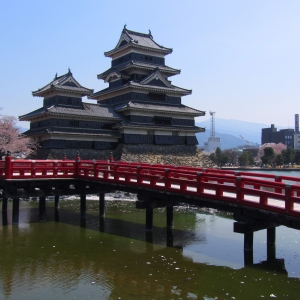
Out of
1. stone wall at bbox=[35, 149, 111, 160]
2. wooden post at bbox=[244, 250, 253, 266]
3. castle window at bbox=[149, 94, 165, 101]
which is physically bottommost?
wooden post at bbox=[244, 250, 253, 266]

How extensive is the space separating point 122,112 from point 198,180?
2916cm

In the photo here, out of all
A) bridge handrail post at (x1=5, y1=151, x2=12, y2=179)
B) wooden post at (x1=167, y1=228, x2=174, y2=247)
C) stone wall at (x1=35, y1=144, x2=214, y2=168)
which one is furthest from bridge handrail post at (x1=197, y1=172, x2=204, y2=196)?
stone wall at (x1=35, y1=144, x2=214, y2=168)

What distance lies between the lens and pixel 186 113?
151 ft

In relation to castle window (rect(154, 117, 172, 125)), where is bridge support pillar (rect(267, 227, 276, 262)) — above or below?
below

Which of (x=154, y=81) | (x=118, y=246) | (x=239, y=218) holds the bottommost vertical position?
(x=118, y=246)

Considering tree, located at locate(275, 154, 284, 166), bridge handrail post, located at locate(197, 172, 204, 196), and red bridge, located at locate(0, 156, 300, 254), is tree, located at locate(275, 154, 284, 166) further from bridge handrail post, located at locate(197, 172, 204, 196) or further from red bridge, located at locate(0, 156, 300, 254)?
bridge handrail post, located at locate(197, 172, 204, 196)

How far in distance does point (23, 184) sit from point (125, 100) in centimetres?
A: 2458

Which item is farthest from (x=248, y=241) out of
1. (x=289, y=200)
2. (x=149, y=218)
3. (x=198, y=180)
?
(x=149, y=218)

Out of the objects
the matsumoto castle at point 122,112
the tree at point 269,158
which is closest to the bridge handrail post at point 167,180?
the matsumoto castle at point 122,112

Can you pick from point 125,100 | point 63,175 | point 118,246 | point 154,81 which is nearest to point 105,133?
point 125,100

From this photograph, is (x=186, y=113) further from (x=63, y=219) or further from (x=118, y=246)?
(x=118, y=246)

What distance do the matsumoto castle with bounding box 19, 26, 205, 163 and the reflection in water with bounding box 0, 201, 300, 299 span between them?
18593 millimetres

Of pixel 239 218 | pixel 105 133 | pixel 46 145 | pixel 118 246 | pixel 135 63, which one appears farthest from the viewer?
pixel 135 63

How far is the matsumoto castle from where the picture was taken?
3941 centimetres
